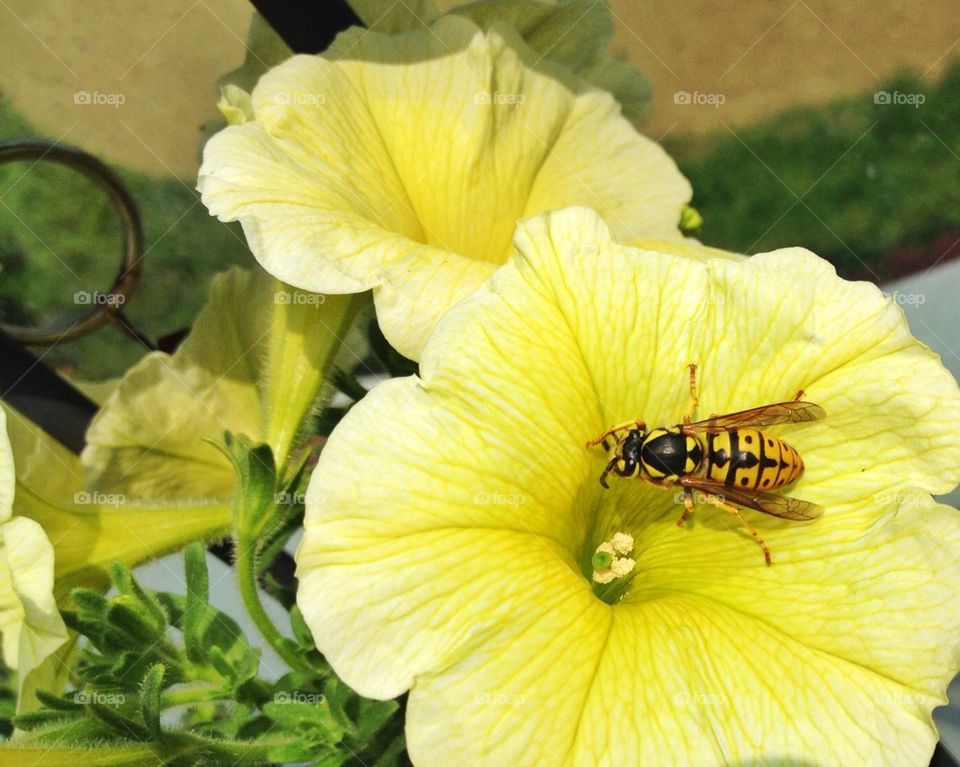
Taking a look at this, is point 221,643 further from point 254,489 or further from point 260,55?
point 260,55

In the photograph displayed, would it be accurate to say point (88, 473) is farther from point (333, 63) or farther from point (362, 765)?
point (333, 63)

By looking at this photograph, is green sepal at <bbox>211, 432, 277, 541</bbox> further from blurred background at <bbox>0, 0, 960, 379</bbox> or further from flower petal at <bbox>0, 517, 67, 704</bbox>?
blurred background at <bbox>0, 0, 960, 379</bbox>

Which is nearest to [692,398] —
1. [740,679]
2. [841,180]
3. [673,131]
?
[740,679]

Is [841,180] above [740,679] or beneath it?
beneath

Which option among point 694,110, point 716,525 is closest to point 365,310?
point 716,525

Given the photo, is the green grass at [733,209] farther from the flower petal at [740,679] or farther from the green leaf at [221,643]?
the flower petal at [740,679]

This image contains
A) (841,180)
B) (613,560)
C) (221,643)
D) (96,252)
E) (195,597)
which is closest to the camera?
(613,560)
